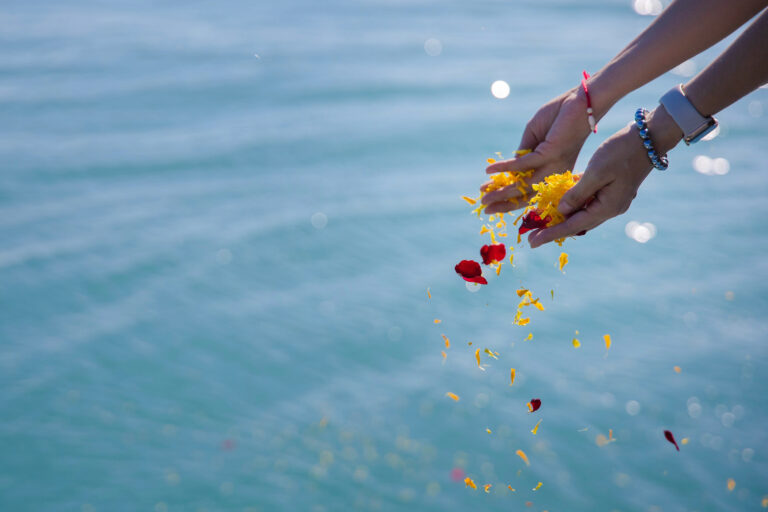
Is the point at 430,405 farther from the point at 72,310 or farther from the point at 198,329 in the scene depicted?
the point at 72,310

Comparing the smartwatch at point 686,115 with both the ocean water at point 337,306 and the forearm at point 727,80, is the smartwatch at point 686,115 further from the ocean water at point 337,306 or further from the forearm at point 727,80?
the ocean water at point 337,306

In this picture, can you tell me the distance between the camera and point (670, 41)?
1517mm

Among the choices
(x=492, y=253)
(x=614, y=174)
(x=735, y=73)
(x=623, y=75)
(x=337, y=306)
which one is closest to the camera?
(x=735, y=73)

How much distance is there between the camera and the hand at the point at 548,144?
164 cm

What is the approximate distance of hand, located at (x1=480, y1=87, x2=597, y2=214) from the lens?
1636 mm

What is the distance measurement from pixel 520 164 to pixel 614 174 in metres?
0.30

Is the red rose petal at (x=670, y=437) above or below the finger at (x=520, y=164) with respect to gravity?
below

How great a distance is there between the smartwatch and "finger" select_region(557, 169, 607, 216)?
0.65 feet

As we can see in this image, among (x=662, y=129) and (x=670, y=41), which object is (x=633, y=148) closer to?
(x=662, y=129)

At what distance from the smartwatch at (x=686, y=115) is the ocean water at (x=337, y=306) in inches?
41.7

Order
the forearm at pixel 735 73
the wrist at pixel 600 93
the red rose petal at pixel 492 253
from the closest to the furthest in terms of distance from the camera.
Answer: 1. the forearm at pixel 735 73
2. the wrist at pixel 600 93
3. the red rose petal at pixel 492 253

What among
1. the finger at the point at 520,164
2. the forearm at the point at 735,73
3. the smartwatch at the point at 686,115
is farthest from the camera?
the finger at the point at 520,164

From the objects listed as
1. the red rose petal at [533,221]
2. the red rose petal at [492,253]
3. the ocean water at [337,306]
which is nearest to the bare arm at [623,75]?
the red rose petal at [533,221]

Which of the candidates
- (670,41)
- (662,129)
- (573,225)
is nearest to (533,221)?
(573,225)
